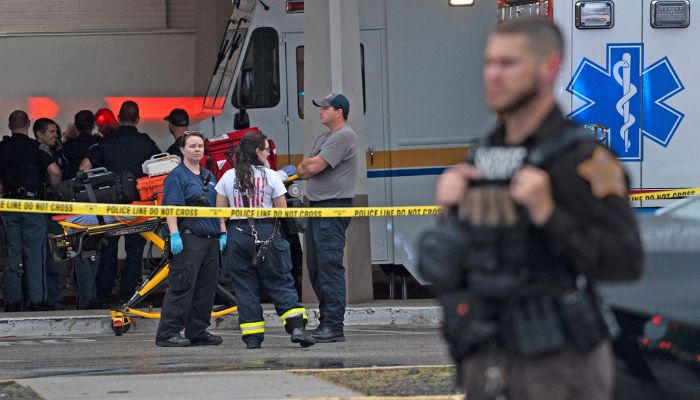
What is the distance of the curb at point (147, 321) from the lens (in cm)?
1098

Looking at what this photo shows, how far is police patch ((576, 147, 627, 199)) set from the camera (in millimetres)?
3244

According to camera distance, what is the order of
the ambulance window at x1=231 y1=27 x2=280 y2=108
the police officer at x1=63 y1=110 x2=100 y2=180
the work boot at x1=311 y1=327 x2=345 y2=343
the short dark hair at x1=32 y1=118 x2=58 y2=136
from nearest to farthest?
1. the work boot at x1=311 y1=327 x2=345 y2=343
2. the ambulance window at x1=231 y1=27 x2=280 y2=108
3. the short dark hair at x1=32 y1=118 x2=58 y2=136
4. the police officer at x1=63 y1=110 x2=100 y2=180

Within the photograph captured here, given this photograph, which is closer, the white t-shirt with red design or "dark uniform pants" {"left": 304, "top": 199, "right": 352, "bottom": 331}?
the white t-shirt with red design

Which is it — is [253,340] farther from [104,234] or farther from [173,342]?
[104,234]

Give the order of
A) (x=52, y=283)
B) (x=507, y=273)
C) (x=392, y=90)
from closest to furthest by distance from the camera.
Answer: (x=507, y=273) → (x=392, y=90) → (x=52, y=283)

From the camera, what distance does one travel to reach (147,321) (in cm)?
1107

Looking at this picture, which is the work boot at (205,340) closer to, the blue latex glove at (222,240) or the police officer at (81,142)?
the blue latex glove at (222,240)

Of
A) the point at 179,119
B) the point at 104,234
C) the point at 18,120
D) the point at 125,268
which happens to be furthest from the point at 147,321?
the point at 18,120

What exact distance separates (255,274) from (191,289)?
20.3 inches

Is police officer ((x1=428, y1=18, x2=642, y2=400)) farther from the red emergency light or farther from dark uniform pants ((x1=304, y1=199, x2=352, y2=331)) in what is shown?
the red emergency light

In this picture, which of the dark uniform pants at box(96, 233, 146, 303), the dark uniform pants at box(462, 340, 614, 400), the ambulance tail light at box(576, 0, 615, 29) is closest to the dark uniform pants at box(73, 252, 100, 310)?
the dark uniform pants at box(96, 233, 146, 303)

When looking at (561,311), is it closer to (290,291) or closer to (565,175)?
(565,175)

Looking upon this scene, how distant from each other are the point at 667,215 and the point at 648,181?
5.44 meters

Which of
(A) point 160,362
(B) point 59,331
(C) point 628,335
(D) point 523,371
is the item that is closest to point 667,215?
(C) point 628,335
